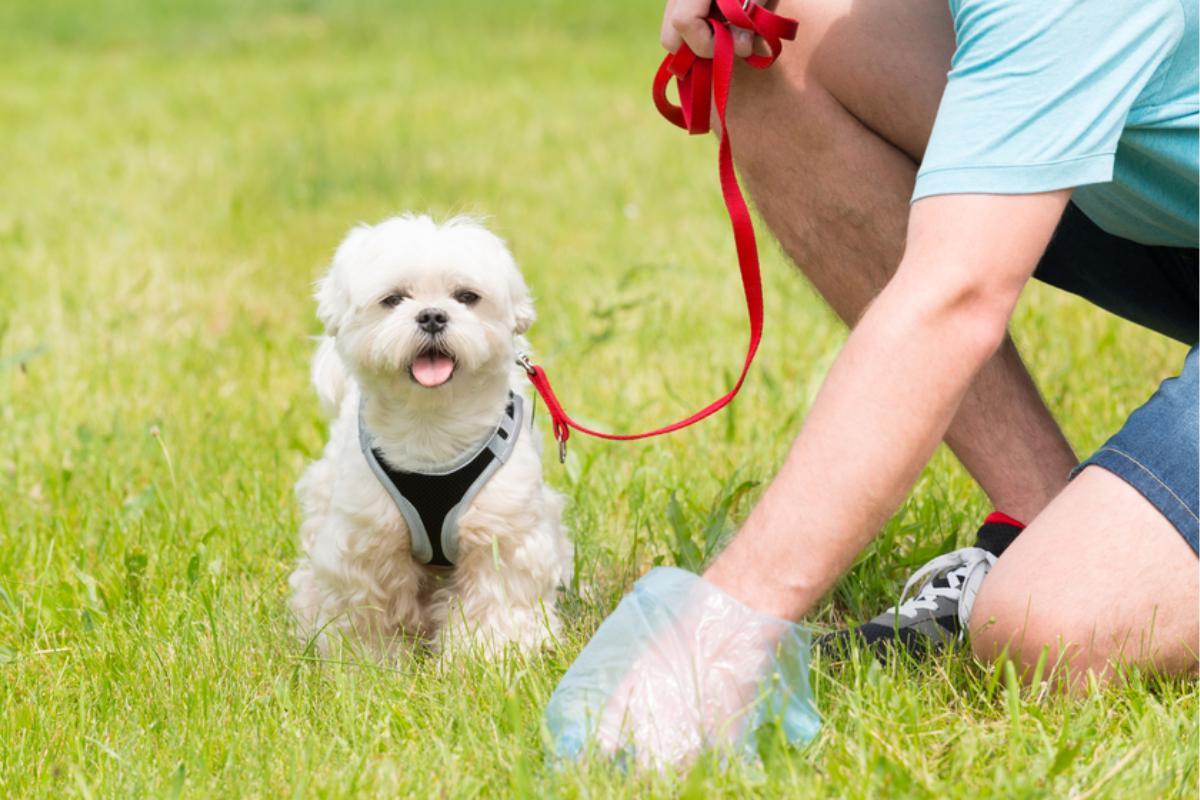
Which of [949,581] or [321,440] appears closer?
[949,581]

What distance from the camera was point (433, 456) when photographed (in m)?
2.54

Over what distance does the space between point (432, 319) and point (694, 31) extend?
0.63 meters

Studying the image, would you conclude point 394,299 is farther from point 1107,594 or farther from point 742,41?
point 1107,594

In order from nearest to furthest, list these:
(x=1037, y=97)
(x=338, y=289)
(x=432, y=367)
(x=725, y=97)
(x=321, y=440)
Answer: (x=1037, y=97) → (x=725, y=97) → (x=432, y=367) → (x=338, y=289) → (x=321, y=440)

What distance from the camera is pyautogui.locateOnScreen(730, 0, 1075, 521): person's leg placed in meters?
2.52

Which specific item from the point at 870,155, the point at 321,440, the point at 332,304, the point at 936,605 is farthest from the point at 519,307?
the point at 321,440

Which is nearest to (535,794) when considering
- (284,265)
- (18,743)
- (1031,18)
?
(18,743)

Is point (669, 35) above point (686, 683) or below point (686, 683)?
above

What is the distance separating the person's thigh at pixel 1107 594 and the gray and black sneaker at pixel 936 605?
0.17 m

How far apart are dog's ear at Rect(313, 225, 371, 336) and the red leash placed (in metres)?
0.33

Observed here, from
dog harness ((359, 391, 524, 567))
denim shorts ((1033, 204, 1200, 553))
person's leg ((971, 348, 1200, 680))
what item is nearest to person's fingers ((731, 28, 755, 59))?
denim shorts ((1033, 204, 1200, 553))

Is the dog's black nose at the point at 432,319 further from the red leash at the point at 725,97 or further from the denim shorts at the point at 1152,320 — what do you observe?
the denim shorts at the point at 1152,320

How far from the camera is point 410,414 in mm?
2529

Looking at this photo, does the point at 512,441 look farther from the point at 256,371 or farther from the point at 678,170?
the point at 678,170
